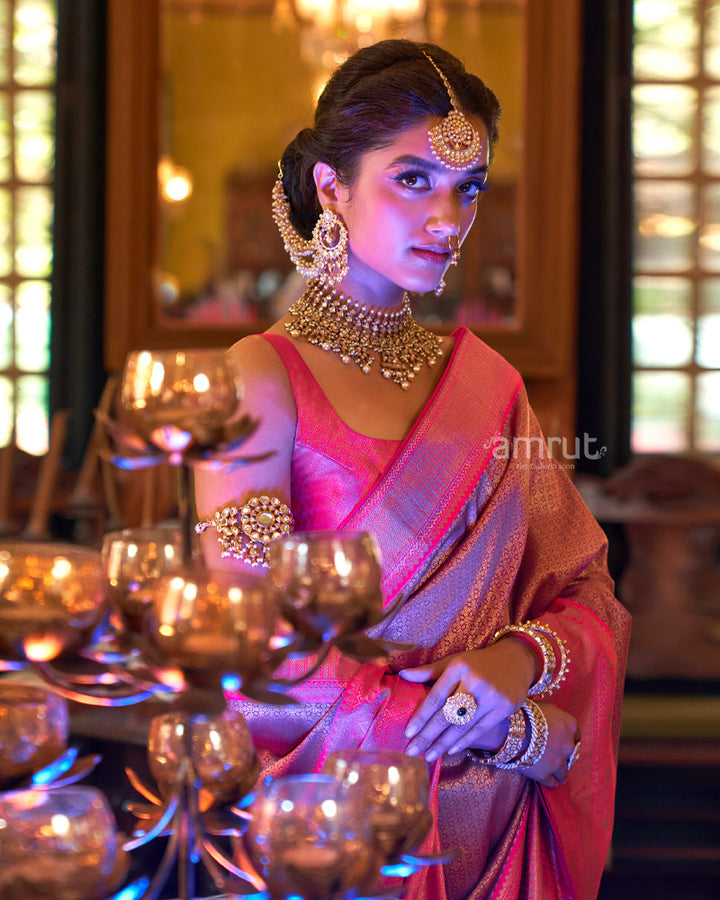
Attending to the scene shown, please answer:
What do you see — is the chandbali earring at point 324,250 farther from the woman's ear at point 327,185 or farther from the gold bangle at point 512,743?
the gold bangle at point 512,743

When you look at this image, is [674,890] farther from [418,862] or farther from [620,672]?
[418,862]

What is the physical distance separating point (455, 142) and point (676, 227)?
2.96 metres

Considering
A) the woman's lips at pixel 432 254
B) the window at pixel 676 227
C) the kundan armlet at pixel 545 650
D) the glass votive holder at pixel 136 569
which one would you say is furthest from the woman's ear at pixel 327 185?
the window at pixel 676 227

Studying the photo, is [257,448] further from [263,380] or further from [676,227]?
[676,227]

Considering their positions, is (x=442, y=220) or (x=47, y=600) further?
(x=442, y=220)

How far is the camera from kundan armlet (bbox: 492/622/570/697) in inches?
49.3

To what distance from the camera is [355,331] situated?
4.46 feet

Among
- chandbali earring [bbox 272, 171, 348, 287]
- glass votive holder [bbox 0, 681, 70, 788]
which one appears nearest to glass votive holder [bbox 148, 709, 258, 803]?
glass votive holder [bbox 0, 681, 70, 788]

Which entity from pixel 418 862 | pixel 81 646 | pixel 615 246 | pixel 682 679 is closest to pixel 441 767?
pixel 418 862

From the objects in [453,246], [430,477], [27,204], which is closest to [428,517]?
[430,477]

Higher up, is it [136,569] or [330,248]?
[330,248]

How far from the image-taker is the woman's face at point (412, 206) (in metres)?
1.24

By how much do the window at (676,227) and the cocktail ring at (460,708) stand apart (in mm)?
2967

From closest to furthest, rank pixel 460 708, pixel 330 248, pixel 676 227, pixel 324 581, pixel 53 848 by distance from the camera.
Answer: pixel 53 848 → pixel 324 581 → pixel 460 708 → pixel 330 248 → pixel 676 227
